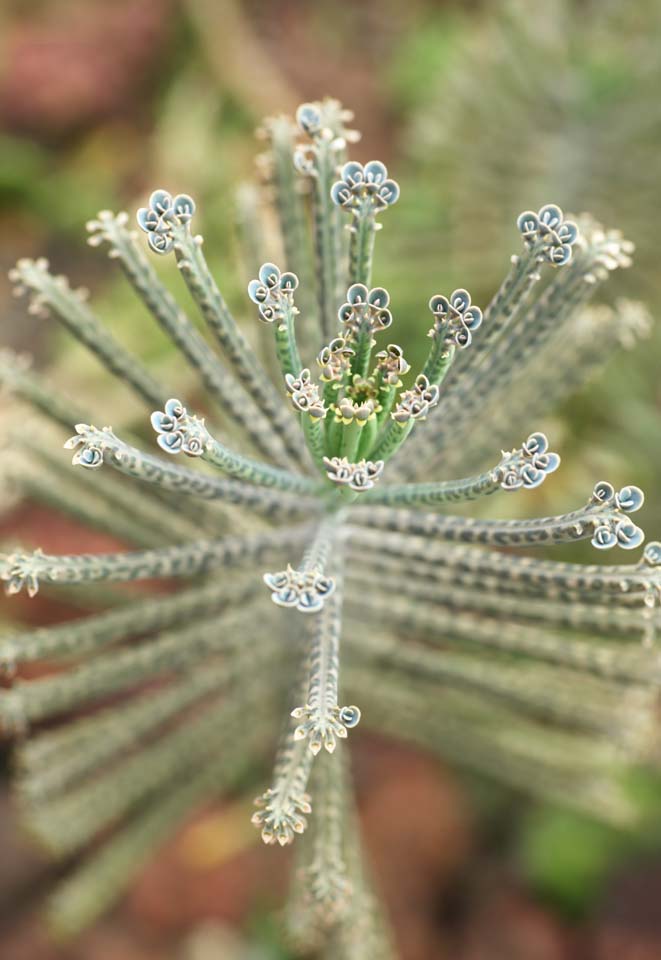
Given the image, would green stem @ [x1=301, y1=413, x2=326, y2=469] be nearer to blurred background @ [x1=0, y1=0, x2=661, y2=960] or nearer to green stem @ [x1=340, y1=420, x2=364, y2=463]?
green stem @ [x1=340, y1=420, x2=364, y2=463]

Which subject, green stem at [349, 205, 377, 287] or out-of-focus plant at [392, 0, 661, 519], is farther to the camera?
out-of-focus plant at [392, 0, 661, 519]

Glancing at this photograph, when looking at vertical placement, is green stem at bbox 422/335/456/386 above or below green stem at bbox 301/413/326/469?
above

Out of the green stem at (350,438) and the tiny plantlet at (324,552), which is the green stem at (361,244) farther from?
the green stem at (350,438)

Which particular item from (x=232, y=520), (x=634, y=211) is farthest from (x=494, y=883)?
(x=634, y=211)

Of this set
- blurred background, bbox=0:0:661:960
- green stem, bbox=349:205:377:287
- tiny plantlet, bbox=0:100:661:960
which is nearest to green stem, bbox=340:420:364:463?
tiny plantlet, bbox=0:100:661:960

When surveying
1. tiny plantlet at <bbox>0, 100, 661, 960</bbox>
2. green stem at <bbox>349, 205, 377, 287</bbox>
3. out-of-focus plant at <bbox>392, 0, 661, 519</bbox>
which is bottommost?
tiny plantlet at <bbox>0, 100, 661, 960</bbox>

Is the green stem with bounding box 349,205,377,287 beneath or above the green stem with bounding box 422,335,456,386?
above

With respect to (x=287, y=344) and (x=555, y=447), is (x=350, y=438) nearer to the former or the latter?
(x=287, y=344)

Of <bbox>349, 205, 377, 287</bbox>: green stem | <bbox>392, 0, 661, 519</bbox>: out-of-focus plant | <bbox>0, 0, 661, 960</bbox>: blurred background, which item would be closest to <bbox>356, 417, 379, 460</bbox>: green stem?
<bbox>349, 205, 377, 287</bbox>: green stem

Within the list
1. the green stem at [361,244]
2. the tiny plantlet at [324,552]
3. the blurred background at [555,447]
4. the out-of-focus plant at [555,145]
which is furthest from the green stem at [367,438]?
the out-of-focus plant at [555,145]

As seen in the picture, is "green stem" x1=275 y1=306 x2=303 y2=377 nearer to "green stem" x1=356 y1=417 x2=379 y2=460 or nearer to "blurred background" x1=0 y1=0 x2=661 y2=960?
"green stem" x1=356 y1=417 x2=379 y2=460
